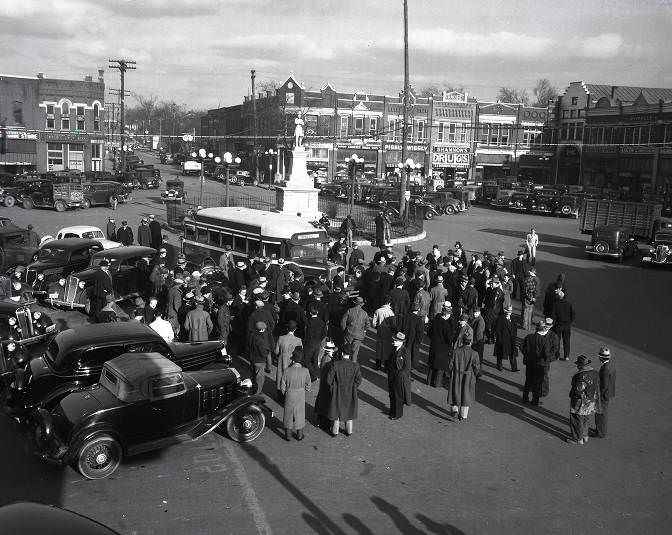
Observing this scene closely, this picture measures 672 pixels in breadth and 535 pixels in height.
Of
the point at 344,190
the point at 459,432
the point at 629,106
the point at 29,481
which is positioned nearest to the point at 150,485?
the point at 29,481

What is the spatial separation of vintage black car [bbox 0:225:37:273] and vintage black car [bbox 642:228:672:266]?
2227cm

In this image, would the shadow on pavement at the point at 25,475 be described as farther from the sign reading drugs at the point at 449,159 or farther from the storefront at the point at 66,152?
the sign reading drugs at the point at 449,159

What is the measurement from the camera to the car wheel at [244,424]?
33.0 feet

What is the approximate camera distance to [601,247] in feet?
90.9

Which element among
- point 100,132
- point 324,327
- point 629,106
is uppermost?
point 629,106

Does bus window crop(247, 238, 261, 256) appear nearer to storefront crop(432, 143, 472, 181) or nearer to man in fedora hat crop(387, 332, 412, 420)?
man in fedora hat crop(387, 332, 412, 420)

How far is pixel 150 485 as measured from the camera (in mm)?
8711

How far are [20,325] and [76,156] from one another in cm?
5389

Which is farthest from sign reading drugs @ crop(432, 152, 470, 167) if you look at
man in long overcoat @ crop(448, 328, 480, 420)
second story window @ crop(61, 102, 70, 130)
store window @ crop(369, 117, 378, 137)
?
man in long overcoat @ crop(448, 328, 480, 420)

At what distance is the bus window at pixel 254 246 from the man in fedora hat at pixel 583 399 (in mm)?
10749

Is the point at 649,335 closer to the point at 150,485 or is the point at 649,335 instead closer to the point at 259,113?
the point at 150,485

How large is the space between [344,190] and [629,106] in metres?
27.2

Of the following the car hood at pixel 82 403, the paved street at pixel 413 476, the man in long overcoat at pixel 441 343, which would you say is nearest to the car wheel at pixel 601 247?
the paved street at pixel 413 476

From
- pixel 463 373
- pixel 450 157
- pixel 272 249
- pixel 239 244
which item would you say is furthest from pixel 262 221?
pixel 450 157
